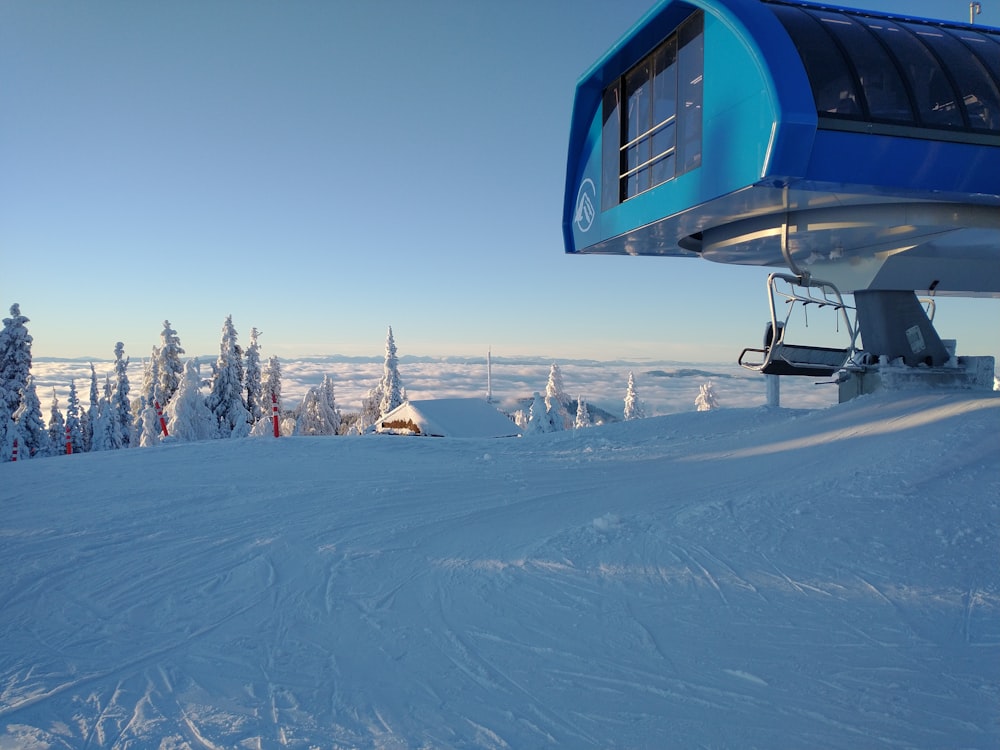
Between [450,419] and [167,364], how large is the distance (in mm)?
23352

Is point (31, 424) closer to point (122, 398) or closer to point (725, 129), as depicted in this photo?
point (122, 398)

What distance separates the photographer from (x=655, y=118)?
11.3 m

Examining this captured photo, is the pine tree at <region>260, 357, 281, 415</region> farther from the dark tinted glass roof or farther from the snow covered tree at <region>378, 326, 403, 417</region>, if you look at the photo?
the dark tinted glass roof

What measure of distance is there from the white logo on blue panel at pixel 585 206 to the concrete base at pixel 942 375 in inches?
237

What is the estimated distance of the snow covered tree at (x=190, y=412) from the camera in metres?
34.7

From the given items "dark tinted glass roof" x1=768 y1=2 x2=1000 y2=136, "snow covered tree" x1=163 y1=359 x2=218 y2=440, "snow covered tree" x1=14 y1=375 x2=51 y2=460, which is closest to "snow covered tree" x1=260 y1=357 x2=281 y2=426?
"snow covered tree" x1=163 y1=359 x2=218 y2=440

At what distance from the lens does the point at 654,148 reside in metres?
11.4

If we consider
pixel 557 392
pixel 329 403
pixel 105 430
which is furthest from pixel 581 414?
pixel 105 430

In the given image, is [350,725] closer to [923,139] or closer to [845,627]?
[845,627]

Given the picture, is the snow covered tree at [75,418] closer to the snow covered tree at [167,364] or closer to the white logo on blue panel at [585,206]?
the snow covered tree at [167,364]

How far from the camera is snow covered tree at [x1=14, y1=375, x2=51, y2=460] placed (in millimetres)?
38000

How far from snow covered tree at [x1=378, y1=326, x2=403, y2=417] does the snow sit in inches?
1339

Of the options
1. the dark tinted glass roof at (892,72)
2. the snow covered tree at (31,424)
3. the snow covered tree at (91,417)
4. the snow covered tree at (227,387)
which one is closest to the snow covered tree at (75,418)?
the snow covered tree at (91,417)

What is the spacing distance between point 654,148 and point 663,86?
998mm
